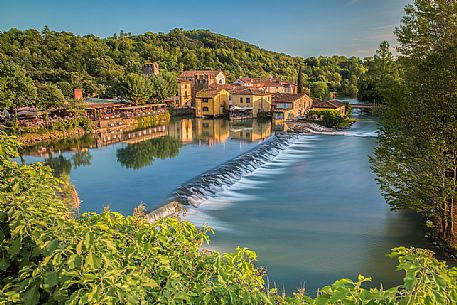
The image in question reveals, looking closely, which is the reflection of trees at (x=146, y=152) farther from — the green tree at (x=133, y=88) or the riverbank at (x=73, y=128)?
the green tree at (x=133, y=88)

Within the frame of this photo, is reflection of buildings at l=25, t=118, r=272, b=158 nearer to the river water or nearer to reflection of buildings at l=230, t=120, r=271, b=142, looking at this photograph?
reflection of buildings at l=230, t=120, r=271, b=142

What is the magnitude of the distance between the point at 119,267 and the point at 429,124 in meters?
8.41

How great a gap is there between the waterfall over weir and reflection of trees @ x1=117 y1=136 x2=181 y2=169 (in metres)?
4.54

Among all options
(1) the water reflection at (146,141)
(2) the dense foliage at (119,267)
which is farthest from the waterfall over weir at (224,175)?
(2) the dense foliage at (119,267)

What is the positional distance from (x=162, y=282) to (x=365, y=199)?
11.5 metres

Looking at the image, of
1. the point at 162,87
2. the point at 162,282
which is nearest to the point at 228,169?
the point at 162,282

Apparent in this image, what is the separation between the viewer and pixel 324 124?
31.7 metres

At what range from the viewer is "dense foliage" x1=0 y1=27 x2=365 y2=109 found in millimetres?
26289

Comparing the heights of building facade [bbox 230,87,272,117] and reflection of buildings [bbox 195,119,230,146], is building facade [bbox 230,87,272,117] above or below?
above

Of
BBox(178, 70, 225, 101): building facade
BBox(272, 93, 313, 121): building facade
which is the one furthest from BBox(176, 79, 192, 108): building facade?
BBox(272, 93, 313, 121): building facade

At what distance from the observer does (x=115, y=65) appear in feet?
182

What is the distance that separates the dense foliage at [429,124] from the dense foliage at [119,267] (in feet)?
22.2

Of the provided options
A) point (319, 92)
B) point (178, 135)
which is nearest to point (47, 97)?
point (178, 135)

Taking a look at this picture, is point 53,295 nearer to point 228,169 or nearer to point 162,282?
point 162,282
